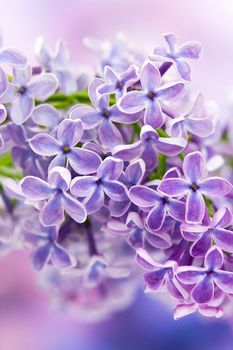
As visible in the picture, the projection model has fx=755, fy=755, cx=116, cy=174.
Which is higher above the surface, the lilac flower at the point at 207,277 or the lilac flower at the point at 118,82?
the lilac flower at the point at 118,82

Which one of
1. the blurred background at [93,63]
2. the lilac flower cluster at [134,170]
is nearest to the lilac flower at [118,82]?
the lilac flower cluster at [134,170]

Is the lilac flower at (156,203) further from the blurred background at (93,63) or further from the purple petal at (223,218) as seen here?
the blurred background at (93,63)

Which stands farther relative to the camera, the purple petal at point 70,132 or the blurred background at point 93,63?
the blurred background at point 93,63

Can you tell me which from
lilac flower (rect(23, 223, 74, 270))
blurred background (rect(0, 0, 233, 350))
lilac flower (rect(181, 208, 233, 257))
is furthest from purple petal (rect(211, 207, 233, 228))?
blurred background (rect(0, 0, 233, 350))

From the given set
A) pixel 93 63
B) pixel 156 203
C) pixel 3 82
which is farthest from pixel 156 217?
pixel 93 63

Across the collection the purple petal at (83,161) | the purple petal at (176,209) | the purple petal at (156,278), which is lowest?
the purple petal at (156,278)

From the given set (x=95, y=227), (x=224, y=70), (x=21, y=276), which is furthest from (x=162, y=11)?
(x=95, y=227)

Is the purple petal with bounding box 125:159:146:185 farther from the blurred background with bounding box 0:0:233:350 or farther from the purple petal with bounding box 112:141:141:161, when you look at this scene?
the blurred background with bounding box 0:0:233:350
